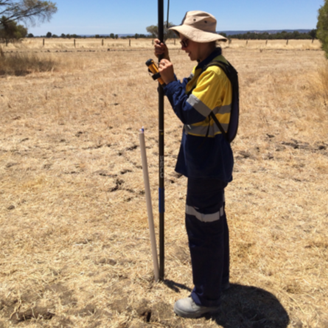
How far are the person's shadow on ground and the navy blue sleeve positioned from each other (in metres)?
1.40

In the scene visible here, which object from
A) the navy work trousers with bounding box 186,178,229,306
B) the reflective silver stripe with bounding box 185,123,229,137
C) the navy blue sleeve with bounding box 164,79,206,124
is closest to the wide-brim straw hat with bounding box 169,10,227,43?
the navy blue sleeve with bounding box 164,79,206,124

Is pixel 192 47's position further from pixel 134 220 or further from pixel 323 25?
pixel 323 25

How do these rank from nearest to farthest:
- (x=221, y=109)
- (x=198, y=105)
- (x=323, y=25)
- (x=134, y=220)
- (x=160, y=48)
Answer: (x=198, y=105), (x=221, y=109), (x=160, y=48), (x=134, y=220), (x=323, y=25)

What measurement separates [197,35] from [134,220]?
2.16 meters

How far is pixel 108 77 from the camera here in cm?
1118

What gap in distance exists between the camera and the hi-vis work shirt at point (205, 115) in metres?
1.71

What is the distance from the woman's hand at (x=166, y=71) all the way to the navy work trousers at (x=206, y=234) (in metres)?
0.61

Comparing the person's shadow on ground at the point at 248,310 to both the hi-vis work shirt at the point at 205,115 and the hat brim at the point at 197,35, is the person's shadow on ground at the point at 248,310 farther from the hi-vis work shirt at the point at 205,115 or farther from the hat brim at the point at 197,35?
the hat brim at the point at 197,35

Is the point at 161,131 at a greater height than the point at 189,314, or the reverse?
the point at 161,131

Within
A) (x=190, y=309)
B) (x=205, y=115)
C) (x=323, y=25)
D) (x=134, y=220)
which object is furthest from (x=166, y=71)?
(x=323, y=25)

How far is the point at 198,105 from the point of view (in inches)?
67.4

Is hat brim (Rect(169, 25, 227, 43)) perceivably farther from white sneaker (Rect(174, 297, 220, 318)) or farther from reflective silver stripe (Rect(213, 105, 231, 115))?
white sneaker (Rect(174, 297, 220, 318))

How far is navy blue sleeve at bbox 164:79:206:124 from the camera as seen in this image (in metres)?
1.73

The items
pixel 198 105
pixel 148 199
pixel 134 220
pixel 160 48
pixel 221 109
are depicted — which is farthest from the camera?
pixel 134 220
